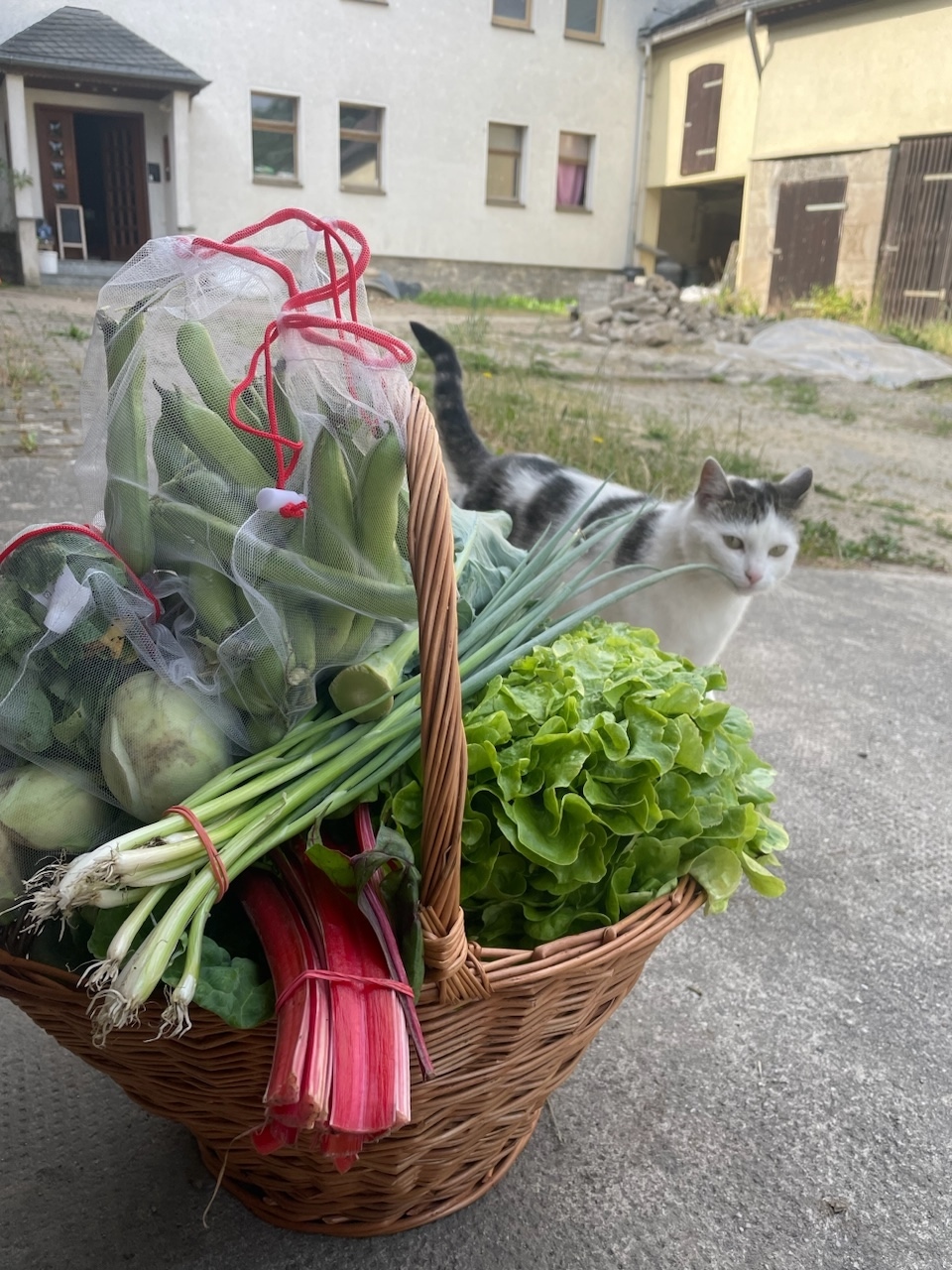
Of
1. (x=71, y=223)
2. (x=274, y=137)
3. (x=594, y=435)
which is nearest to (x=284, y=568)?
(x=594, y=435)

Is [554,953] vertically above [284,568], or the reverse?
[284,568]

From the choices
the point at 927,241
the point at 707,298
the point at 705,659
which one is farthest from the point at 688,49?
the point at 705,659

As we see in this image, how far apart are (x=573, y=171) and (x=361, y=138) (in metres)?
→ 4.28

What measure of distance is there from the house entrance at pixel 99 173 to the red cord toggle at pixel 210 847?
13.7 meters

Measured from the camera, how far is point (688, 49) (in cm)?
1547

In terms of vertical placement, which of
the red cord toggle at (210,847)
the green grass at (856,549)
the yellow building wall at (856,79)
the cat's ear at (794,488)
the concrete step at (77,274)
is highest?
the yellow building wall at (856,79)

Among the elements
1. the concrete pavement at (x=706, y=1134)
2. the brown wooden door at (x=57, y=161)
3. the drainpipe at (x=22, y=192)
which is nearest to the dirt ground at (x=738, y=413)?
the drainpipe at (x=22, y=192)

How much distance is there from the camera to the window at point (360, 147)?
571 inches

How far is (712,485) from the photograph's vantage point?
7.19ft

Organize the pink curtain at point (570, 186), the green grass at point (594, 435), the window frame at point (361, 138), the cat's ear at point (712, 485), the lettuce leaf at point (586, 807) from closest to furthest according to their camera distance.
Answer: the lettuce leaf at point (586, 807) < the cat's ear at point (712, 485) < the green grass at point (594, 435) < the window frame at point (361, 138) < the pink curtain at point (570, 186)

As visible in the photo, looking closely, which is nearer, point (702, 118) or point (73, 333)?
point (73, 333)

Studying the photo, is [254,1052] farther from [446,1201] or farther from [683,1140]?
[683,1140]

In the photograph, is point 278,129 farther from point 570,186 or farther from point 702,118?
point 702,118

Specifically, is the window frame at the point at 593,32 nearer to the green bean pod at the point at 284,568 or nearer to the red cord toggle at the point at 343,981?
the green bean pod at the point at 284,568
